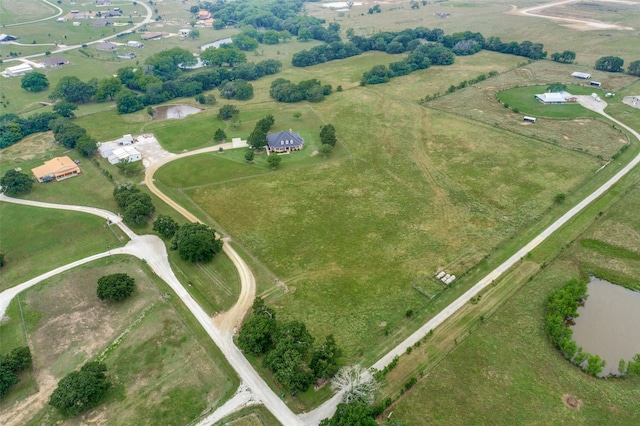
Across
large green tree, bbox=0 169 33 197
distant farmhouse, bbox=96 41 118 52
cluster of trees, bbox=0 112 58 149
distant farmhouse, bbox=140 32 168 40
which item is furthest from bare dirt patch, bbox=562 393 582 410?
distant farmhouse, bbox=140 32 168 40

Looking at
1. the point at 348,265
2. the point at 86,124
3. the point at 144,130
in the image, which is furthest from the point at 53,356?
the point at 86,124

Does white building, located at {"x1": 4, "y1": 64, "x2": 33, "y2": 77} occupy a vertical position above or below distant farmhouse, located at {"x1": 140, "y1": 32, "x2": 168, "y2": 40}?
below

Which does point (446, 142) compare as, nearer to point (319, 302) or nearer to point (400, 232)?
point (400, 232)

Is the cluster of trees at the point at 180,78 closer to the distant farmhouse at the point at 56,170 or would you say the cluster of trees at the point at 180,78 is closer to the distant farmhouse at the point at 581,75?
the distant farmhouse at the point at 56,170

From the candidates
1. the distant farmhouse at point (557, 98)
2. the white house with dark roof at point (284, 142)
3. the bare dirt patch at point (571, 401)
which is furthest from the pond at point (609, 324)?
the distant farmhouse at point (557, 98)

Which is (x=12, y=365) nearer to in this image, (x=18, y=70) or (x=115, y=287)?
(x=115, y=287)

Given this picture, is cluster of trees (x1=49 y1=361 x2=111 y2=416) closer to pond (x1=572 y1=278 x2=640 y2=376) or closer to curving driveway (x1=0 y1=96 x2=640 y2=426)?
curving driveway (x1=0 y1=96 x2=640 y2=426)

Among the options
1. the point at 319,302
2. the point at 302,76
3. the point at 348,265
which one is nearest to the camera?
the point at 319,302
